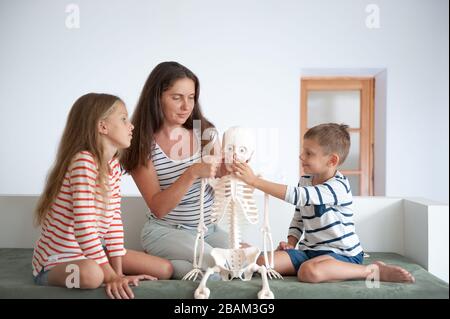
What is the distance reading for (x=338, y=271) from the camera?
1356mm

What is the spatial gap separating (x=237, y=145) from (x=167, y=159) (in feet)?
1.14

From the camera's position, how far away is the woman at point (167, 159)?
1.50m

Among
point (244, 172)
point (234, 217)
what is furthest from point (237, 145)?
point (234, 217)

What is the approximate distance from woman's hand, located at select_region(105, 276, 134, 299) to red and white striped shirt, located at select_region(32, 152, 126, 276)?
6 centimetres

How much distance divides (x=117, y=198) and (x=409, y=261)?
106 centimetres

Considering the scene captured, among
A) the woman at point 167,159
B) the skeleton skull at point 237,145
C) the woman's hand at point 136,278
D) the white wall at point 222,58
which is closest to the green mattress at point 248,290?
the woman's hand at point 136,278

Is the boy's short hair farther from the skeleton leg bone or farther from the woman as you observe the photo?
the skeleton leg bone

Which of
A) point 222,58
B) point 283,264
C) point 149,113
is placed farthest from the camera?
point 222,58

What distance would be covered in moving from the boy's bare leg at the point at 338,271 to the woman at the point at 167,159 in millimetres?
313

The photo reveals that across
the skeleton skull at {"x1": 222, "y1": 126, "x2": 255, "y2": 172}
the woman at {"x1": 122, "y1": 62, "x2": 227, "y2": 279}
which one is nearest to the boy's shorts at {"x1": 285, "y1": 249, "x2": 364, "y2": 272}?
the woman at {"x1": 122, "y1": 62, "x2": 227, "y2": 279}

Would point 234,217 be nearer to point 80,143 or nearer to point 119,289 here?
point 119,289

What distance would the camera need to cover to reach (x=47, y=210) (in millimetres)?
1332

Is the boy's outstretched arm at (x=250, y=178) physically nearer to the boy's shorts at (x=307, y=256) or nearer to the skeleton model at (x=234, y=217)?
the skeleton model at (x=234, y=217)

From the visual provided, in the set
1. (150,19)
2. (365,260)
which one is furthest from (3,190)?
→ (365,260)
